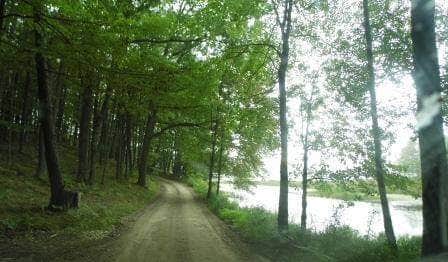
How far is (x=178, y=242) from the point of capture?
12211mm

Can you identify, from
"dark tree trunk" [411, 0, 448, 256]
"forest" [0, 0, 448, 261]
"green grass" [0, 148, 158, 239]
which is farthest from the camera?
"green grass" [0, 148, 158, 239]

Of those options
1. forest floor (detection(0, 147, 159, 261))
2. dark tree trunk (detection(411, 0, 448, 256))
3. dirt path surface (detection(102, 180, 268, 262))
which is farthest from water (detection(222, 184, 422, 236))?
forest floor (detection(0, 147, 159, 261))

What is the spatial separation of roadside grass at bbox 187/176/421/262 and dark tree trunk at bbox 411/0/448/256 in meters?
0.72

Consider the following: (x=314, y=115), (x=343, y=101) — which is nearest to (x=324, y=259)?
(x=343, y=101)

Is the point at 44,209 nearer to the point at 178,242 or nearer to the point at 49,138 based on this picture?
the point at 49,138

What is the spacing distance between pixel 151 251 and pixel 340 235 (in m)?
5.64

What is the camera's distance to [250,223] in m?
15.6

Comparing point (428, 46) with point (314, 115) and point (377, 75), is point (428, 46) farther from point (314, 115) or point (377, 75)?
point (314, 115)

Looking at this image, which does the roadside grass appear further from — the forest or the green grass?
the green grass

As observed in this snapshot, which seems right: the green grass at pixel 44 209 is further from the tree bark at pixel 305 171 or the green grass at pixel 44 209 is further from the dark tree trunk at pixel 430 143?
the dark tree trunk at pixel 430 143

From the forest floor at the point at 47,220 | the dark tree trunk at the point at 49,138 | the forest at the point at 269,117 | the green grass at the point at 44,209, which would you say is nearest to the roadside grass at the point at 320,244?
the forest at the point at 269,117

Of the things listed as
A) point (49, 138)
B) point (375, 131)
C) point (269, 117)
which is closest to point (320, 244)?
point (375, 131)

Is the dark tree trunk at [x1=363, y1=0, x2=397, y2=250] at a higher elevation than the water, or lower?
higher

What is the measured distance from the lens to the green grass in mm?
11891
